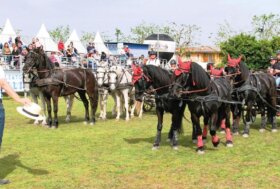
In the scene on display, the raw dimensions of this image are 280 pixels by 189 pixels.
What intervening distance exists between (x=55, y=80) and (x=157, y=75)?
16.5 ft

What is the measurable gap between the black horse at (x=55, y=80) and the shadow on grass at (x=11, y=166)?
14.4 ft

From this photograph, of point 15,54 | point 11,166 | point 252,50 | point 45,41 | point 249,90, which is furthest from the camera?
point 252,50

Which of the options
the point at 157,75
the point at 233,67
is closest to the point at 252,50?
the point at 233,67

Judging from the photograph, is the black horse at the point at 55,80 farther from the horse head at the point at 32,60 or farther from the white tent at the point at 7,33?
the white tent at the point at 7,33

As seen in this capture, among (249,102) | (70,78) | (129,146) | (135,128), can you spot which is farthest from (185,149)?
(70,78)

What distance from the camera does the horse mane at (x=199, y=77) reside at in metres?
8.94

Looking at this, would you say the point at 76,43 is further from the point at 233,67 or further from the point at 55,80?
the point at 233,67

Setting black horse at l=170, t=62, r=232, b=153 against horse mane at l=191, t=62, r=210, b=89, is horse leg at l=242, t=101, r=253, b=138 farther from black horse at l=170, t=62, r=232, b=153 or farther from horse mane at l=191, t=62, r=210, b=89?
horse mane at l=191, t=62, r=210, b=89

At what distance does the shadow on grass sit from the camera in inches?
307

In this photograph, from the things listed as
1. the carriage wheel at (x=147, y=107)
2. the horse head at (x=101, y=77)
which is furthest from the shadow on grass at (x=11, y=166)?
the carriage wheel at (x=147, y=107)

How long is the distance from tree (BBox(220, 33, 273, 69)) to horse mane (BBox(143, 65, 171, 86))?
34454mm

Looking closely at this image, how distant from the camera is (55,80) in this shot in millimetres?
13539

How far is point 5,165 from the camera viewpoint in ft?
27.6

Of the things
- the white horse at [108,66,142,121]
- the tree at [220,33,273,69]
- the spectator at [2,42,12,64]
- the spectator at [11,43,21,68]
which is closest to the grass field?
the white horse at [108,66,142,121]
